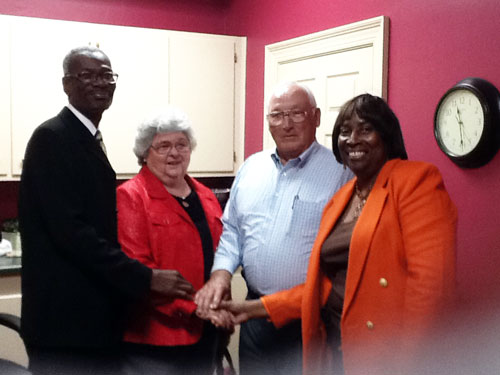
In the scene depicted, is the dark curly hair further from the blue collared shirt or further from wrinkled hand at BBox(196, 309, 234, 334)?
wrinkled hand at BBox(196, 309, 234, 334)

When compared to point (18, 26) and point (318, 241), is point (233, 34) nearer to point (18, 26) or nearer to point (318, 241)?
point (18, 26)

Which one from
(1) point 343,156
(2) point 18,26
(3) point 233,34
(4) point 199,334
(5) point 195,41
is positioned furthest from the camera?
A: (3) point 233,34

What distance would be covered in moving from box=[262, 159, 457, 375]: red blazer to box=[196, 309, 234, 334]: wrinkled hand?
0.38m

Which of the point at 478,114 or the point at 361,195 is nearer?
the point at 361,195

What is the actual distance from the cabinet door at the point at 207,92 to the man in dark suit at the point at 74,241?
4.88ft

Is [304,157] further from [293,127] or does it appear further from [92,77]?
[92,77]

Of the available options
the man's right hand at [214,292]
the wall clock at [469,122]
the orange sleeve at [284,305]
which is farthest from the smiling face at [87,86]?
the wall clock at [469,122]

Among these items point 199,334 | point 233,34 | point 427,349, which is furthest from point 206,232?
point 233,34

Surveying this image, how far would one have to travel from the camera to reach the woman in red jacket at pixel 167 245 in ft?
5.15

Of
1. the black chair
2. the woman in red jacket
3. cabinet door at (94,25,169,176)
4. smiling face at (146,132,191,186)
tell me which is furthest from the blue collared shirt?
cabinet door at (94,25,169,176)

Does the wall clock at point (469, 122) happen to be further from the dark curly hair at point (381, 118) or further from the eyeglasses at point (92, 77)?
the eyeglasses at point (92, 77)

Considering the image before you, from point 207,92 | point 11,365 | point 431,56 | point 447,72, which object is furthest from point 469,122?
point 207,92

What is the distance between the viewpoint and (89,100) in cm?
145

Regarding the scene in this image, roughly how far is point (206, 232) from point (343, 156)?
1.72ft
